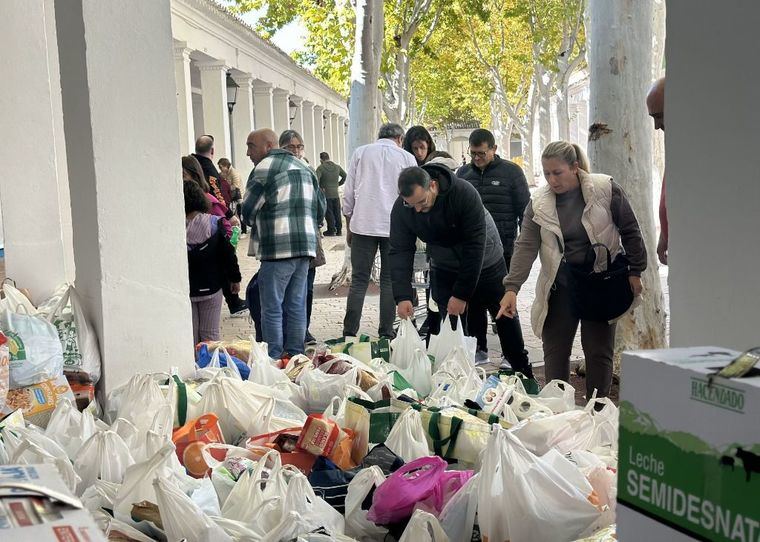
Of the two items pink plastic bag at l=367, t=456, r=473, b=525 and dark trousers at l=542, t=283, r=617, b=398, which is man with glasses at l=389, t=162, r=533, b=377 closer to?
dark trousers at l=542, t=283, r=617, b=398

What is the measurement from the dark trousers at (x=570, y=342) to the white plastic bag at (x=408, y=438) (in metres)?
2.02

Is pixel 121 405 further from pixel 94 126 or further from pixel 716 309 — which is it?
pixel 716 309

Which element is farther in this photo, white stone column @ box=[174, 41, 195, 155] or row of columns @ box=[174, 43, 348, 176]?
row of columns @ box=[174, 43, 348, 176]

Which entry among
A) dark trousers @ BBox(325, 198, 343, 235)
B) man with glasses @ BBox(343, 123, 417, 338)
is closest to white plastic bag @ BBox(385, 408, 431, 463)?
man with glasses @ BBox(343, 123, 417, 338)

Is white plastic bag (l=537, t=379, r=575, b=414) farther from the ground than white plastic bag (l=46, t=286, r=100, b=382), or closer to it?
closer to it

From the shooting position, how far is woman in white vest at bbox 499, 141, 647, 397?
16.8 ft

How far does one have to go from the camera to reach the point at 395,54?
2172cm

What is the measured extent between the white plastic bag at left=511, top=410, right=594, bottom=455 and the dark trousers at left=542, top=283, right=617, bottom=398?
5.71 feet

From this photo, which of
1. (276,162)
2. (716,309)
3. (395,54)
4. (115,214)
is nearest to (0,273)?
(276,162)

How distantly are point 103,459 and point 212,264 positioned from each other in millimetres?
3269

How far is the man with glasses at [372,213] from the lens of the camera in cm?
844

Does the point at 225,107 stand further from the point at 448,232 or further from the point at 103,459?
the point at 103,459

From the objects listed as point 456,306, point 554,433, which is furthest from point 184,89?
point 554,433

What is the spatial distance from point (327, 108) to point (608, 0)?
34.5 meters
